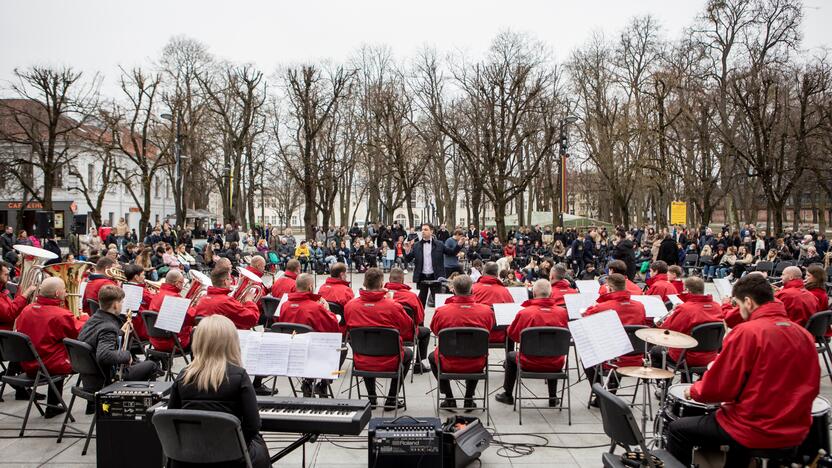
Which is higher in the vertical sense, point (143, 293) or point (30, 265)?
point (30, 265)

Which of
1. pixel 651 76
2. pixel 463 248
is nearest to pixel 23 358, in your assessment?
pixel 463 248

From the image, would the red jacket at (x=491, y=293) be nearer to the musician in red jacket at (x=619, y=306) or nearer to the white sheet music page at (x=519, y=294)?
the white sheet music page at (x=519, y=294)

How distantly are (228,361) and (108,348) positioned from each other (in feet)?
7.99

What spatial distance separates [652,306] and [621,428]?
15.5 feet

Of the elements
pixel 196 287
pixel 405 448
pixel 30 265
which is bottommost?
pixel 405 448

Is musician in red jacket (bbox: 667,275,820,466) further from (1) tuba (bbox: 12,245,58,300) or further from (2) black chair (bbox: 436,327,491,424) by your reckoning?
(1) tuba (bbox: 12,245,58,300)

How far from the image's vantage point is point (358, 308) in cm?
680

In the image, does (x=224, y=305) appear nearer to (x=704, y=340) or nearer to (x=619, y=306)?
(x=619, y=306)

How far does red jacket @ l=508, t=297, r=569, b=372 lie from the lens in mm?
6434

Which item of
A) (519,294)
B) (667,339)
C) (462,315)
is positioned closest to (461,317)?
(462,315)

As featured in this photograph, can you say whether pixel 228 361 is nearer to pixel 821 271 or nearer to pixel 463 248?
pixel 821 271

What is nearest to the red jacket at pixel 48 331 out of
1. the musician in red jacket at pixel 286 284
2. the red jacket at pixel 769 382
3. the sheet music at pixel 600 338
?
the musician in red jacket at pixel 286 284

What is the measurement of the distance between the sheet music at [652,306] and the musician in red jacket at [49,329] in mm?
6453

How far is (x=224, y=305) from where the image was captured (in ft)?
24.1
